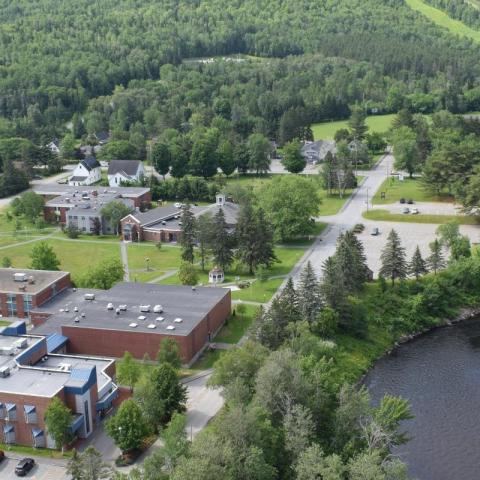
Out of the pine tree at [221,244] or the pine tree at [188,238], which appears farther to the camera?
the pine tree at [188,238]

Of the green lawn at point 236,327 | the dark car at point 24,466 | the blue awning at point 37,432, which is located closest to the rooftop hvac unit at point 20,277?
the green lawn at point 236,327

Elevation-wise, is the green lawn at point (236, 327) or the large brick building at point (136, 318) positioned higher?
the large brick building at point (136, 318)

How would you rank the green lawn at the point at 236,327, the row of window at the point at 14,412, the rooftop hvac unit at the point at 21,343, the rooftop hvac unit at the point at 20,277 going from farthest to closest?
the rooftop hvac unit at the point at 20,277 < the green lawn at the point at 236,327 < the rooftop hvac unit at the point at 21,343 < the row of window at the point at 14,412

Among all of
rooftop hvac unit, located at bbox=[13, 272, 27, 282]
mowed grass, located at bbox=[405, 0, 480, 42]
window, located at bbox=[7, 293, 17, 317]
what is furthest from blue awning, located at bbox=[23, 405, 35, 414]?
mowed grass, located at bbox=[405, 0, 480, 42]

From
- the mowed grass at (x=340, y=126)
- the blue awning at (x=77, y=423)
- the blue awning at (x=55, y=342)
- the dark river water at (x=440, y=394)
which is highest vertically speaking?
the mowed grass at (x=340, y=126)

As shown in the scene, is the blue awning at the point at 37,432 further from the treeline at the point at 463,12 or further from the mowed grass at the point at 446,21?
the treeline at the point at 463,12

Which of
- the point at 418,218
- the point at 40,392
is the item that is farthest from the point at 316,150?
the point at 40,392

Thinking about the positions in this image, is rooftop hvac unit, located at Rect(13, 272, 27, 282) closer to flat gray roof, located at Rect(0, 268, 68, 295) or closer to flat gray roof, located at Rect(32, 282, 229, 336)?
flat gray roof, located at Rect(0, 268, 68, 295)
